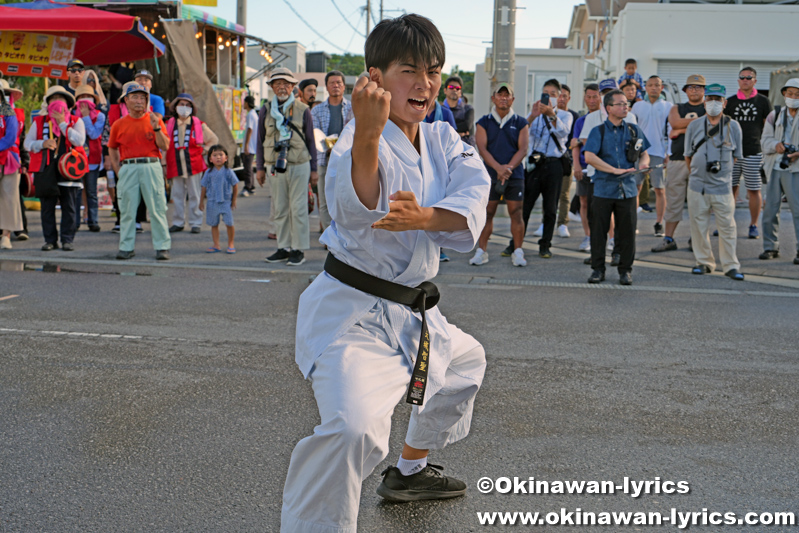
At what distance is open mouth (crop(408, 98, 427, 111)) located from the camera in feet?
8.75

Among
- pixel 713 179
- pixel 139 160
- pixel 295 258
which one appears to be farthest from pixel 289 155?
pixel 713 179

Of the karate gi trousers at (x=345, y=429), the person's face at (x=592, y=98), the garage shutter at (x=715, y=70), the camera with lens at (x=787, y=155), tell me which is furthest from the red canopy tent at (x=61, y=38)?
the garage shutter at (x=715, y=70)

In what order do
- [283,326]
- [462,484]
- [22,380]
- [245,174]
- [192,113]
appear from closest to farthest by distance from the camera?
[462,484] < [22,380] < [283,326] < [192,113] < [245,174]

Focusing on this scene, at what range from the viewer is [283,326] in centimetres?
646

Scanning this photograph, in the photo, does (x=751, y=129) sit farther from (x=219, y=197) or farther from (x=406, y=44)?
(x=406, y=44)

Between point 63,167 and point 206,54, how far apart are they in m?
9.81

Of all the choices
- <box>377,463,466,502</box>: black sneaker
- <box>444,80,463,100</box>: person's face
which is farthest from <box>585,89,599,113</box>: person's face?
<box>377,463,466,502</box>: black sneaker

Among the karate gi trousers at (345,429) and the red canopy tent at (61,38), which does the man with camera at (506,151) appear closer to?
the karate gi trousers at (345,429)

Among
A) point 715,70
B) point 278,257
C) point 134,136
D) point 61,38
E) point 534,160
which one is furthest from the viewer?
point 715,70

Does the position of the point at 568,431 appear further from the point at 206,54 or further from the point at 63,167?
the point at 206,54

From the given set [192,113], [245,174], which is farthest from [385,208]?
[245,174]

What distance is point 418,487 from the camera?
3369 mm

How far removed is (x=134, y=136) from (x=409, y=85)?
7416 millimetres

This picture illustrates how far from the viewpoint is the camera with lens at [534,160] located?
10.0m
